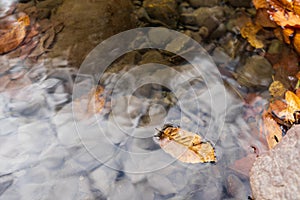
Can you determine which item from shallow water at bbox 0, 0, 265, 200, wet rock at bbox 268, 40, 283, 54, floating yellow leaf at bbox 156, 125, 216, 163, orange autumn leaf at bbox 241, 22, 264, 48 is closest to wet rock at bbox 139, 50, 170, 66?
shallow water at bbox 0, 0, 265, 200

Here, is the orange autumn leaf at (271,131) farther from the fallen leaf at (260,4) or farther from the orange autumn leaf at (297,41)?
the fallen leaf at (260,4)

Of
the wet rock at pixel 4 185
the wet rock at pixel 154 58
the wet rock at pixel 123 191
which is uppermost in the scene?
the wet rock at pixel 154 58

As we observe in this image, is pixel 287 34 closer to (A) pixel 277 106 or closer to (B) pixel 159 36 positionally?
(A) pixel 277 106

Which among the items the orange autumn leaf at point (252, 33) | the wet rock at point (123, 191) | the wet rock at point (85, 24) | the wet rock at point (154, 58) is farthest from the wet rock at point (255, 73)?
the wet rock at point (123, 191)

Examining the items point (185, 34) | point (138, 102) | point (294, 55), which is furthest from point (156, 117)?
point (294, 55)

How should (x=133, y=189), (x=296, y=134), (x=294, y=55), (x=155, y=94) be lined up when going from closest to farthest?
1. (x=296, y=134)
2. (x=133, y=189)
3. (x=155, y=94)
4. (x=294, y=55)

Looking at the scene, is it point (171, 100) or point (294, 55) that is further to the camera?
point (294, 55)

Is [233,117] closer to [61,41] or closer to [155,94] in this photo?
[155,94]
